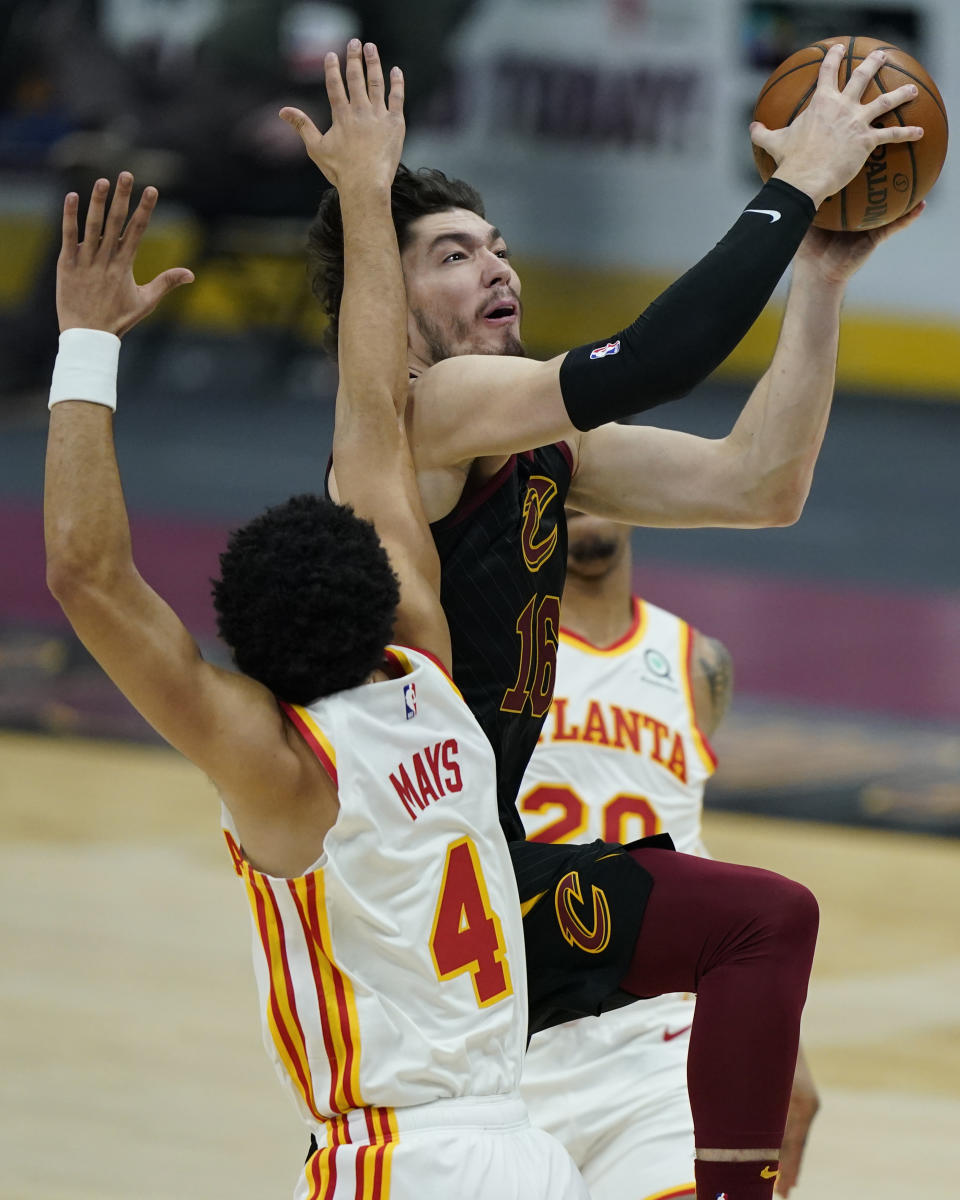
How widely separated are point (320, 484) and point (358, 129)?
10018 millimetres

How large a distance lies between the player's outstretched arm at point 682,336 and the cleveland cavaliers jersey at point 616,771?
147 centimetres

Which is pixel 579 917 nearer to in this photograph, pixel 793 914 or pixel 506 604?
pixel 793 914

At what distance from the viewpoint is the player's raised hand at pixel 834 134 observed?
3338 mm

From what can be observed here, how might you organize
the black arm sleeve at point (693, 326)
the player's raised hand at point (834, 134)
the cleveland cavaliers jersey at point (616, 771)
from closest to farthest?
the black arm sleeve at point (693, 326) < the player's raised hand at point (834, 134) < the cleveland cavaliers jersey at point (616, 771)

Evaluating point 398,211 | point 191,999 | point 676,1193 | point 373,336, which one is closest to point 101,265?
point 373,336

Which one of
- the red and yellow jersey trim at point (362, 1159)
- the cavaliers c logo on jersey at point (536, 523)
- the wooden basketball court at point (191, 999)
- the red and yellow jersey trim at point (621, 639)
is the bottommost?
the wooden basketball court at point (191, 999)

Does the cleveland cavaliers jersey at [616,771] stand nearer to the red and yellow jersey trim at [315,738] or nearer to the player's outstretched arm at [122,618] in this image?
the red and yellow jersey trim at [315,738]

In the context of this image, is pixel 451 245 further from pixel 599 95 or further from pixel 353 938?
pixel 599 95

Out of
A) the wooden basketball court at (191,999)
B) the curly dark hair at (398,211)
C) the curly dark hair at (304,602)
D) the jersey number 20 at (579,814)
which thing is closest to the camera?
the curly dark hair at (304,602)

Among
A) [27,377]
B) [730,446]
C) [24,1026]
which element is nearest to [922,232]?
[27,377]

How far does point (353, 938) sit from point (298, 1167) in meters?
2.98

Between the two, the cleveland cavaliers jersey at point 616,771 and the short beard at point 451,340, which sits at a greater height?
the short beard at point 451,340

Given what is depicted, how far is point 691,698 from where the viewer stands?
512 cm

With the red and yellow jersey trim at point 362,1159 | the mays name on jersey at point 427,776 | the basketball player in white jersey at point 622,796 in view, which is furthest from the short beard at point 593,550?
the red and yellow jersey trim at point 362,1159
